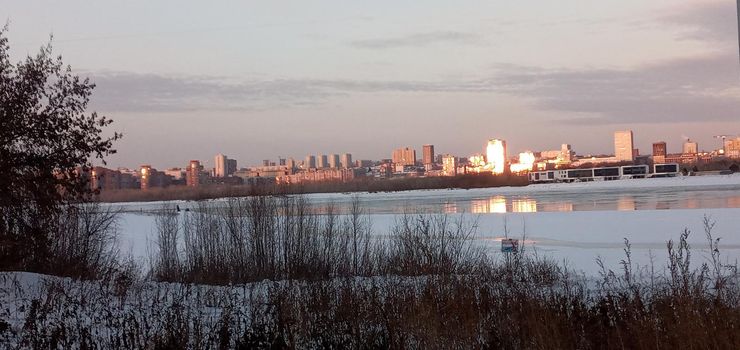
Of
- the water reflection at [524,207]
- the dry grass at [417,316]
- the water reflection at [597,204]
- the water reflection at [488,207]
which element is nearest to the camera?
the dry grass at [417,316]

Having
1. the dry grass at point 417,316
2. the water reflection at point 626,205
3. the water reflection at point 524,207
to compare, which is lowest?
the water reflection at point 524,207

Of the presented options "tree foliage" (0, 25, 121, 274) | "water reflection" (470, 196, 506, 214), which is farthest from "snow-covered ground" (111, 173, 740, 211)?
"tree foliage" (0, 25, 121, 274)

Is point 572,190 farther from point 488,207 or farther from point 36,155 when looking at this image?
point 36,155

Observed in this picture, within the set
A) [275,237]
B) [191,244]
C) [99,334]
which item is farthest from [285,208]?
[99,334]

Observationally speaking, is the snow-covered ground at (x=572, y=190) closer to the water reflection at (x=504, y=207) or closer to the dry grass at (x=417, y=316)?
the water reflection at (x=504, y=207)

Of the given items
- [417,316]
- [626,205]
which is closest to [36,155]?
[417,316]

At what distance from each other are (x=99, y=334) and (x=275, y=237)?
525 inches

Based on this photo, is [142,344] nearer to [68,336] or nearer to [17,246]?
[68,336]

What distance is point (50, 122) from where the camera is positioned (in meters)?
13.6

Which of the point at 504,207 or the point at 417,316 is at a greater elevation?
the point at 417,316

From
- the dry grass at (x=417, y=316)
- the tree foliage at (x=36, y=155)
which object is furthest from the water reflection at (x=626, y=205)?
the tree foliage at (x=36, y=155)

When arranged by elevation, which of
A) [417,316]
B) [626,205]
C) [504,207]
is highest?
[417,316]

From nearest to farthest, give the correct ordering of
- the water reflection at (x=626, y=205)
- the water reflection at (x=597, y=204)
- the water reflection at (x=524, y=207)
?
1. the water reflection at (x=626, y=205)
2. the water reflection at (x=597, y=204)
3. the water reflection at (x=524, y=207)

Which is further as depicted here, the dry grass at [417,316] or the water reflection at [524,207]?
the water reflection at [524,207]
